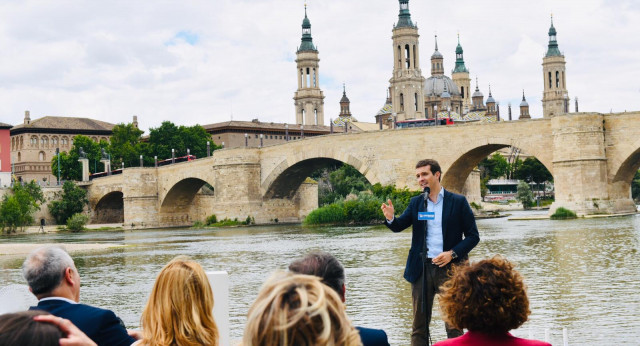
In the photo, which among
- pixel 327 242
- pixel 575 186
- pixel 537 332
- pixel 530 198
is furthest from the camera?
pixel 530 198

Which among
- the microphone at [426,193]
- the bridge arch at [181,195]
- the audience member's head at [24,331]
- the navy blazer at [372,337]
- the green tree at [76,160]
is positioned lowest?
the navy blazer at [372,337]

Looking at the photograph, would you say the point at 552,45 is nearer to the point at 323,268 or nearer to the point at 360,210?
the point at 360,210

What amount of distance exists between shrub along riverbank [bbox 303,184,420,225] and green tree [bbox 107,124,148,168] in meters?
34.5

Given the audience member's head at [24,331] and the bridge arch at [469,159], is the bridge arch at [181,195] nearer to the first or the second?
the bridge arch at [469,159]

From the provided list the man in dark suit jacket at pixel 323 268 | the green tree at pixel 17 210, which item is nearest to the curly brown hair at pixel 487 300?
the man in dark suit jacket at pixel 323 268

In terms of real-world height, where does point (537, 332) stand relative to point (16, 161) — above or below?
below

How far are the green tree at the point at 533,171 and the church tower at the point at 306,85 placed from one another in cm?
3110

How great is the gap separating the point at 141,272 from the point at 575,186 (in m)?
24.4

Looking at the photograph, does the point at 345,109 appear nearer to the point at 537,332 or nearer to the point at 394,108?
the point at 394,108

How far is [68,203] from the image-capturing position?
60.7 m

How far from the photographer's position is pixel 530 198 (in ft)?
213

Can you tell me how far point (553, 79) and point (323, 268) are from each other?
119 metres

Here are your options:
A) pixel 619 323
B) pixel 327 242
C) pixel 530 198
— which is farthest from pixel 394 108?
pixel 619 323

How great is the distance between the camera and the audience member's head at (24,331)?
208 cm
